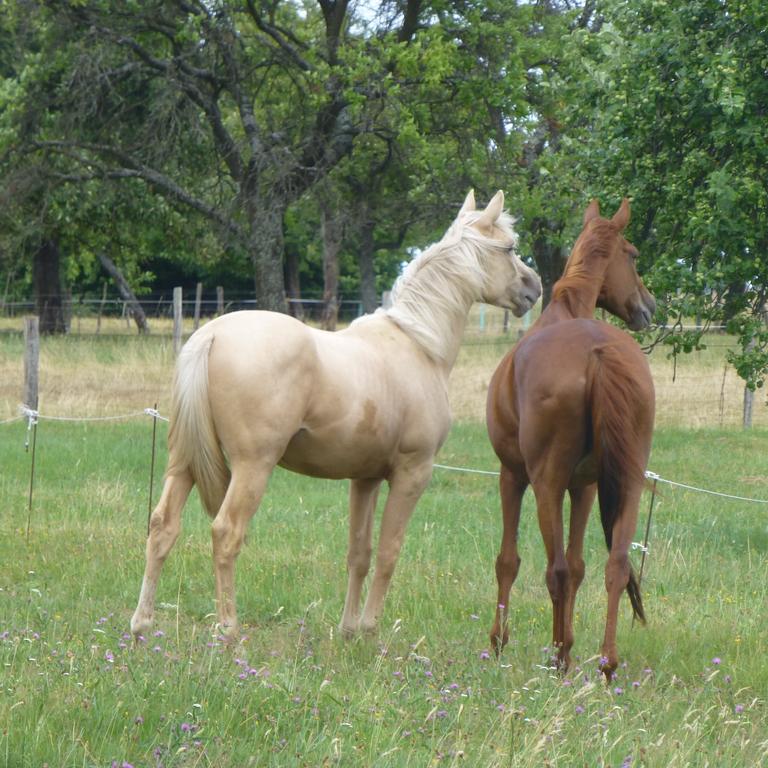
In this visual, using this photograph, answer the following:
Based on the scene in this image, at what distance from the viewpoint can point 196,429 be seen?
5.52 metres

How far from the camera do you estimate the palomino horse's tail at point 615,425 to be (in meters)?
5.15

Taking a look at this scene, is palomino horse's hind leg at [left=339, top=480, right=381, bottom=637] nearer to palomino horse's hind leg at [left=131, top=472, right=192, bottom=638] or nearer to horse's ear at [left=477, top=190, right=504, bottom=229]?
palomino horse's hind leg at [left=131, top=472, right=192, bottom=638]

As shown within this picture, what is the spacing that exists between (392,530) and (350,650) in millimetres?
799

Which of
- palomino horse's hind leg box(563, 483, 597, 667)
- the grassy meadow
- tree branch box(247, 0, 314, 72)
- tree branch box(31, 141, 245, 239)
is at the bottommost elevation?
the grassy meadow

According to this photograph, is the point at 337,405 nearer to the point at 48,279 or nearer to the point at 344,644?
the point at 344,644

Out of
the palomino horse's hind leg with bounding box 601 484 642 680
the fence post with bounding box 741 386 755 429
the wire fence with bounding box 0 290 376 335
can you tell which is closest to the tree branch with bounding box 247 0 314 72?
the fence post with bounding box 741 386 755 429

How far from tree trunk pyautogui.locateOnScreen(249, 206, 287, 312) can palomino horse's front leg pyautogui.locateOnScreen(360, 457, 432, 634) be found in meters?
15.8

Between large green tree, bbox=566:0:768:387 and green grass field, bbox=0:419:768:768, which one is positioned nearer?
green grass field, bbox=0:419:768:768

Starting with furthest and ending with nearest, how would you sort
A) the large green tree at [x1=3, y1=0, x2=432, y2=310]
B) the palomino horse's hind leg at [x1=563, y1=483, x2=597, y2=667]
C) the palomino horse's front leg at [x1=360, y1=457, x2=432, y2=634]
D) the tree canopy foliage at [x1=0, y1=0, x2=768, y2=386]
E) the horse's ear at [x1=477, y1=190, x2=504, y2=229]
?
the large green tree at [x1=3, y1=0, x2=432, y2=310]
the tree canopy foliage at [x1=0, y1=0, x2=768, y2=386]
the horse's ear at [x1=477, y1=190, x2=504, y2=229]
the palomino horse's front leg at [x1=360, y1=457, x2=432, y2=634]
the palomino horse's hind leg at [x1=563, y1=483, x2=597, y2=667]

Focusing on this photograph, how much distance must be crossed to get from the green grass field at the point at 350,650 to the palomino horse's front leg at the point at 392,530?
7.4 inches

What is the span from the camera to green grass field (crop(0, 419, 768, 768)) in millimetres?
3578

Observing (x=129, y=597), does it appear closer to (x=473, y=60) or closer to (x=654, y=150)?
(x=654, y=150)

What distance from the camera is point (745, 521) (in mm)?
10000

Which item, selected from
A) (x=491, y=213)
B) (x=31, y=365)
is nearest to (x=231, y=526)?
(x=491, y=213)
